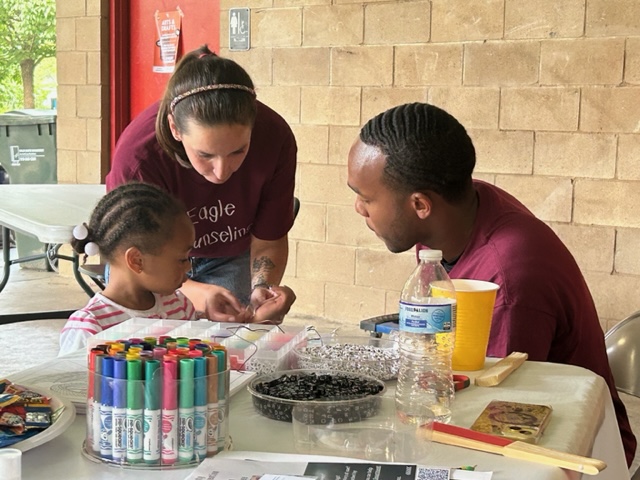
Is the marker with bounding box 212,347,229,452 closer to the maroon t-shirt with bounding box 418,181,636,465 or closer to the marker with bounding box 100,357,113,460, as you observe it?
the marker with bounding box 100,357,113,460

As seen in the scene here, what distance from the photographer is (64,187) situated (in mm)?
4262

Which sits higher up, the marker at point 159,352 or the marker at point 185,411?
the marker at point 159,352

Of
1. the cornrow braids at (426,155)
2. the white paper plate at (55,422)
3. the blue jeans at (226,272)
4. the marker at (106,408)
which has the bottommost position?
the blue jeans at (226,272)

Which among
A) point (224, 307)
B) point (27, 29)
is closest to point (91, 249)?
point (224, 307)

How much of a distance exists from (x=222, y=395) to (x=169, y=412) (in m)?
0.08

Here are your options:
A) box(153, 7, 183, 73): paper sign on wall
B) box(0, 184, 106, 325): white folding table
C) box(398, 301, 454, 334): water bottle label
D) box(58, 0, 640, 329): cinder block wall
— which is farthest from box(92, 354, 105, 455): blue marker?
box(153, 7, 183, 73): paper sign on wall

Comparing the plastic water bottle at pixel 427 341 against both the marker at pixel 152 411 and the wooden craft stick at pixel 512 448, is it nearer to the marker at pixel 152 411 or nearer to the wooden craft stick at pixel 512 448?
the wooden craft stick at pixel 512 448

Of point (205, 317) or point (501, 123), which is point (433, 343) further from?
point (501, 123)

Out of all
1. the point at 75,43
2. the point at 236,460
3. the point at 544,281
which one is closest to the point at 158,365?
the point at 236,460

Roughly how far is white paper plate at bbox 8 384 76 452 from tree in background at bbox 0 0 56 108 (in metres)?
7.98

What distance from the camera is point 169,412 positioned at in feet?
A: 3.71

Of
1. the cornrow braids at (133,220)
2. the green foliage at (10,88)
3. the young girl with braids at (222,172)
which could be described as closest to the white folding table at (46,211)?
the young girl with braids at (222,172)

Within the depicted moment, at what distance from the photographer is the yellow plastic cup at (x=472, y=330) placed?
64.4 inches

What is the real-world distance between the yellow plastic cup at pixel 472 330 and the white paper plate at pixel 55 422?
2.29ft
